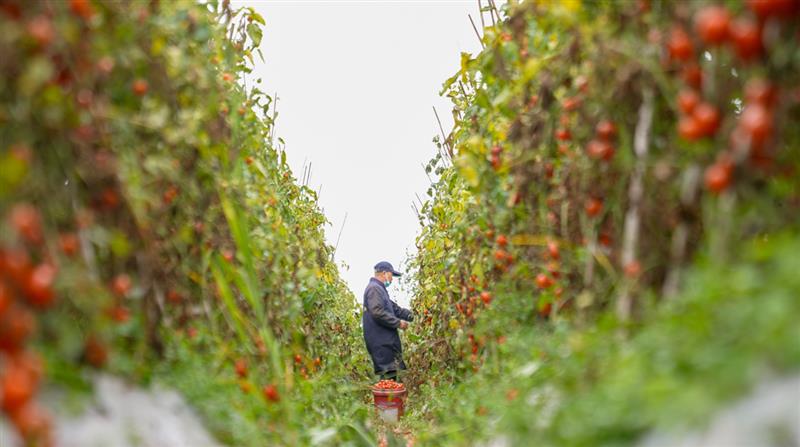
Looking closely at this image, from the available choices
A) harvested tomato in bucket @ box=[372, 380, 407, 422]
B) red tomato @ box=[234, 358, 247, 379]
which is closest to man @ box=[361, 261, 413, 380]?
harvested tomato in bucket @ box=[372, 380, 407, 422]

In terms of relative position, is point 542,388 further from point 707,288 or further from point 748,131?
point 748,131

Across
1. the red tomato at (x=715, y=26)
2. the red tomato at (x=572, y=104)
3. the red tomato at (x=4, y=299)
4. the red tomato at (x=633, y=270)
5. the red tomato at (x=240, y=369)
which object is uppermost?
the red tomato at (x=572, y=104)

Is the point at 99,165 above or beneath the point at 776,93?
above

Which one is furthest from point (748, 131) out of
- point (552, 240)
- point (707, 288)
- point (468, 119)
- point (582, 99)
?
point (468, 119)

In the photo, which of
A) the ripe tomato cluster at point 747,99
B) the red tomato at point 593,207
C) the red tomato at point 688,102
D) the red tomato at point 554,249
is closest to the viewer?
the ripe tomato cluster at point 747,99

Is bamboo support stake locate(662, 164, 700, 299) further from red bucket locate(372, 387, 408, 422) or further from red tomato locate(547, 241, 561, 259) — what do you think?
red bucket locate(372, 387, 408, 422)

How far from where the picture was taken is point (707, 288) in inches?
52.6

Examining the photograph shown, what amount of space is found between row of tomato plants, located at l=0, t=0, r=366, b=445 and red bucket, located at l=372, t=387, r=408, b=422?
2.45 m

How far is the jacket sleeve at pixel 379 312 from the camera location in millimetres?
6328

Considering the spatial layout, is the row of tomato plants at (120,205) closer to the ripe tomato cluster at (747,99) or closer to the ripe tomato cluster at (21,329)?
the ripe tomato cluster at (21,329)

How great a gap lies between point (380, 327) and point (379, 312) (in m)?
0.16

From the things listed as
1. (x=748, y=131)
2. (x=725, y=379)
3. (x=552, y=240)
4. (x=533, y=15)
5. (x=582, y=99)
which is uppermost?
(x=533, y=15)

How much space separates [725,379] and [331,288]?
204 inches

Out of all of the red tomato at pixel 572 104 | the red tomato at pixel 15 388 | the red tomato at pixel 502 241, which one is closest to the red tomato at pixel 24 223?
the red tomato at pixel 15 388
